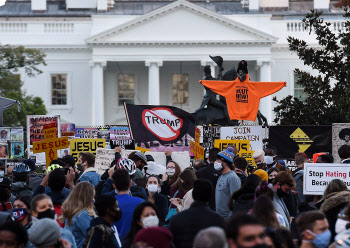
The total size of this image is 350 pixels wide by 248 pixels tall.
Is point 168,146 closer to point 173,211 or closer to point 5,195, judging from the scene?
point 173,211

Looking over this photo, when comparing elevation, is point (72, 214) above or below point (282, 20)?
below

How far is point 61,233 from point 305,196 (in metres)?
5.60

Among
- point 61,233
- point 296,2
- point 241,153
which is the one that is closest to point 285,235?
point 61,233

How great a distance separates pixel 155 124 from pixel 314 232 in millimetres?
9521

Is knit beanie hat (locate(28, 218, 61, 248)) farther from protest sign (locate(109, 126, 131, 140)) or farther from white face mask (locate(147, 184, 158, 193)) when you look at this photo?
protest sign (locate(109, 126, 131, 140))

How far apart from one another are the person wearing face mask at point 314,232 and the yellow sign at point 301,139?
35.5 ft

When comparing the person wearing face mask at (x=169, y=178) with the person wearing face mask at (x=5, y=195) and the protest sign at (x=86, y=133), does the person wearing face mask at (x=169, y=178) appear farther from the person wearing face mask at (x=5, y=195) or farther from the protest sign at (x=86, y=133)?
the protest sign at (x=86, y=133)

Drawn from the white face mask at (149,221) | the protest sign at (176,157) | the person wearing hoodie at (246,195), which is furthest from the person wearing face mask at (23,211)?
the protest sign at (176,157)

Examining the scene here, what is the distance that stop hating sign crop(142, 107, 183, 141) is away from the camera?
16.6m

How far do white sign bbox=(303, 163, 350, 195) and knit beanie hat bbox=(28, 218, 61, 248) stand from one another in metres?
4.74

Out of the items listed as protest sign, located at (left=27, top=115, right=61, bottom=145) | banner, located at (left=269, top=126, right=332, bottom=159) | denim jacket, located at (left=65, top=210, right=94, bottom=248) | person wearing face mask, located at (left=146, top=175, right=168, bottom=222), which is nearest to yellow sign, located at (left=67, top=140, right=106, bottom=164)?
banner, located at (left=269, top=126, right=332, bottom=159)

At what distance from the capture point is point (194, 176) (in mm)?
11219

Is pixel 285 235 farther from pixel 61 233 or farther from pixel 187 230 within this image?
pixel 61 233

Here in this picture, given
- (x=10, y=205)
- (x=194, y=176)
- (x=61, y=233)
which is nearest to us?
(x=61, y=233)
